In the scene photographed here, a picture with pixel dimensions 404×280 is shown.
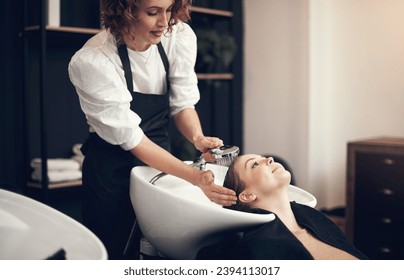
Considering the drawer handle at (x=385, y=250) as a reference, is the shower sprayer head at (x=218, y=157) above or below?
above

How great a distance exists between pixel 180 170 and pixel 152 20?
36 cm

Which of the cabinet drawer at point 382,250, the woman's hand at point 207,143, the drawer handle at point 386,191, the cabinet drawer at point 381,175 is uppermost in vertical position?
the woman's hand at point 207,143

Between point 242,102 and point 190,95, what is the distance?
1501mm

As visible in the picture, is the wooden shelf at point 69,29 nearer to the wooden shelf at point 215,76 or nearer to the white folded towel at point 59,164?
the white folded towel at point 59,164

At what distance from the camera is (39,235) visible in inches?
42.3

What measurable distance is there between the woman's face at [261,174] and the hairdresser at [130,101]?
9 cm

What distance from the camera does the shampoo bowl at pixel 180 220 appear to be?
1108 millimetres

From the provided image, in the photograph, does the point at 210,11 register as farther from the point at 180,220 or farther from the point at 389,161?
the point at 180,220

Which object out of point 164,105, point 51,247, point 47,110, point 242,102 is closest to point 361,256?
point 164,105

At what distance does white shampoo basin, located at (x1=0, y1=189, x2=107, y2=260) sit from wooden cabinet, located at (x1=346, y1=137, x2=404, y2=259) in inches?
87.1

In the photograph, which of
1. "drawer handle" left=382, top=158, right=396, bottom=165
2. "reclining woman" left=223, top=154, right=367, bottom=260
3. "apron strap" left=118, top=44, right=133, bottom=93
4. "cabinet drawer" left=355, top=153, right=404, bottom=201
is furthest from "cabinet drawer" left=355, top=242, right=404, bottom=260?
"apron strap" left=118, top=44, right=133, bottom=93

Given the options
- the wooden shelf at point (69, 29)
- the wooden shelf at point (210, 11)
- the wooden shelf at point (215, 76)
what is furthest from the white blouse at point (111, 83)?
the wooden shelf at point (215, 76)

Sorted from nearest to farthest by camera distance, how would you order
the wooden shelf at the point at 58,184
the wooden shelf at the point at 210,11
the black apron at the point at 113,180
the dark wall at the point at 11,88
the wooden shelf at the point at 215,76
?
the black apron at the point at 113,180 → the dark wall at the point at 11,88 → the wooden shelf at the point at 58,184 → the wooden shelf at the point at 210,11 → the wooden shelf at the point at 215,76

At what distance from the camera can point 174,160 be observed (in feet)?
4.42
